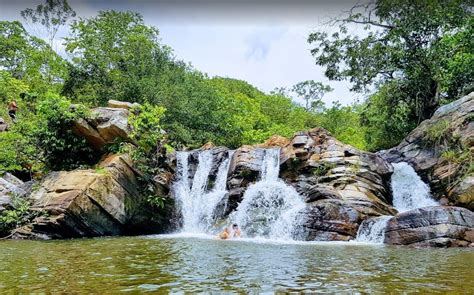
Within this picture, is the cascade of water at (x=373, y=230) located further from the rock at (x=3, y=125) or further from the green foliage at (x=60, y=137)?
the rock at (x=3, y=125)

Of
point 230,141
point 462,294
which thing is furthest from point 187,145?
point 462,294

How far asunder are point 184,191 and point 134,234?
3393 mm

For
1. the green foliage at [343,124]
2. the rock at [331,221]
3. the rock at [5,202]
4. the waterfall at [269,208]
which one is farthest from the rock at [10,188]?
the green foliage at [343,124]

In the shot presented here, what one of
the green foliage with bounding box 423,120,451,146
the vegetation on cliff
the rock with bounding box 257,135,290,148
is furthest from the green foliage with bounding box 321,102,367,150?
the green foliage with bounding box 423,120,451,146

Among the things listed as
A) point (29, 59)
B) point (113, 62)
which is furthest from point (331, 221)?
point (29, 59)

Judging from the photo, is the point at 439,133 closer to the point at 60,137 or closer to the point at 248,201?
the point at 248,201

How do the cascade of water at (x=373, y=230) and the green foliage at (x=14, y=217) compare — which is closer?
the cascade of water at (x=373, y=230)

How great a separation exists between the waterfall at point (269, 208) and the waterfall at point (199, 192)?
160 cm

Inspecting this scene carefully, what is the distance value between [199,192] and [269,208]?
396cm

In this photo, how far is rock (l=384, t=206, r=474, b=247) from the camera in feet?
39.8

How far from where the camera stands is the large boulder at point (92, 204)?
47.3 feet

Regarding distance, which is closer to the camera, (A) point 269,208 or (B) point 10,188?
(B) point 10,188

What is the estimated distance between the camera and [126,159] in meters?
17.3

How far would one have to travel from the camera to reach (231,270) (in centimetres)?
729
